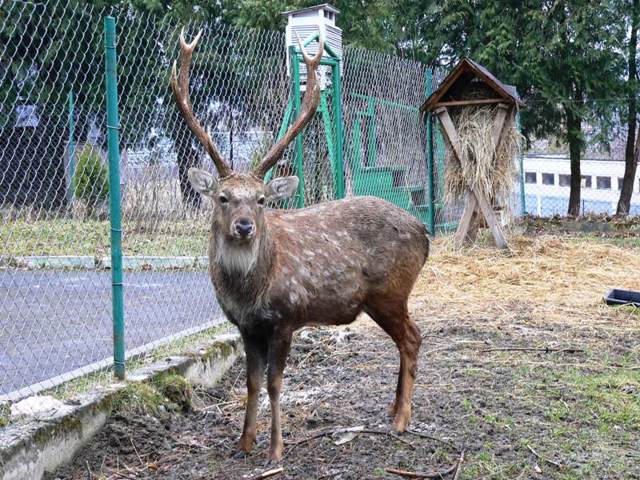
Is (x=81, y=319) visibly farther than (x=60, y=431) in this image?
Yes

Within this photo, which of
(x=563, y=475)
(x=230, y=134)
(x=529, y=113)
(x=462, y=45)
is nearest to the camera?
(x=563, y=475)

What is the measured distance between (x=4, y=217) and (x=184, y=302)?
2405 mm

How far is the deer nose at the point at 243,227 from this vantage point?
3854 millimetres

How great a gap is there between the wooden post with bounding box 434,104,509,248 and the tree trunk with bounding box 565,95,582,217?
4.90m

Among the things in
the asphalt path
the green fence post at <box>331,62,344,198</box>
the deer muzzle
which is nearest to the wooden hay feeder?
the green fence post at <box>331,62,344,198</box>

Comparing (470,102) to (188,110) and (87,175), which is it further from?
(188,110)

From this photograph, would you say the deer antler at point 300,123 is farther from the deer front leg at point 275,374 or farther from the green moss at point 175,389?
the green moss at point 175,389

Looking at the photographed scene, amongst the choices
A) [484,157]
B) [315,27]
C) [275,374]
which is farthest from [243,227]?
[484,157]

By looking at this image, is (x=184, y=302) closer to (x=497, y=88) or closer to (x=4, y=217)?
(x=4, y=217)

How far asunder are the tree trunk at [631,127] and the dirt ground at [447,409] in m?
8.59

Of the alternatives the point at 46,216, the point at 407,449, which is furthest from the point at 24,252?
the point at 407,449

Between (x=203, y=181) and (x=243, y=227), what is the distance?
0.50 m

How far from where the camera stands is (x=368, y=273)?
4625mm

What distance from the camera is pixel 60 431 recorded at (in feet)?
12.9
